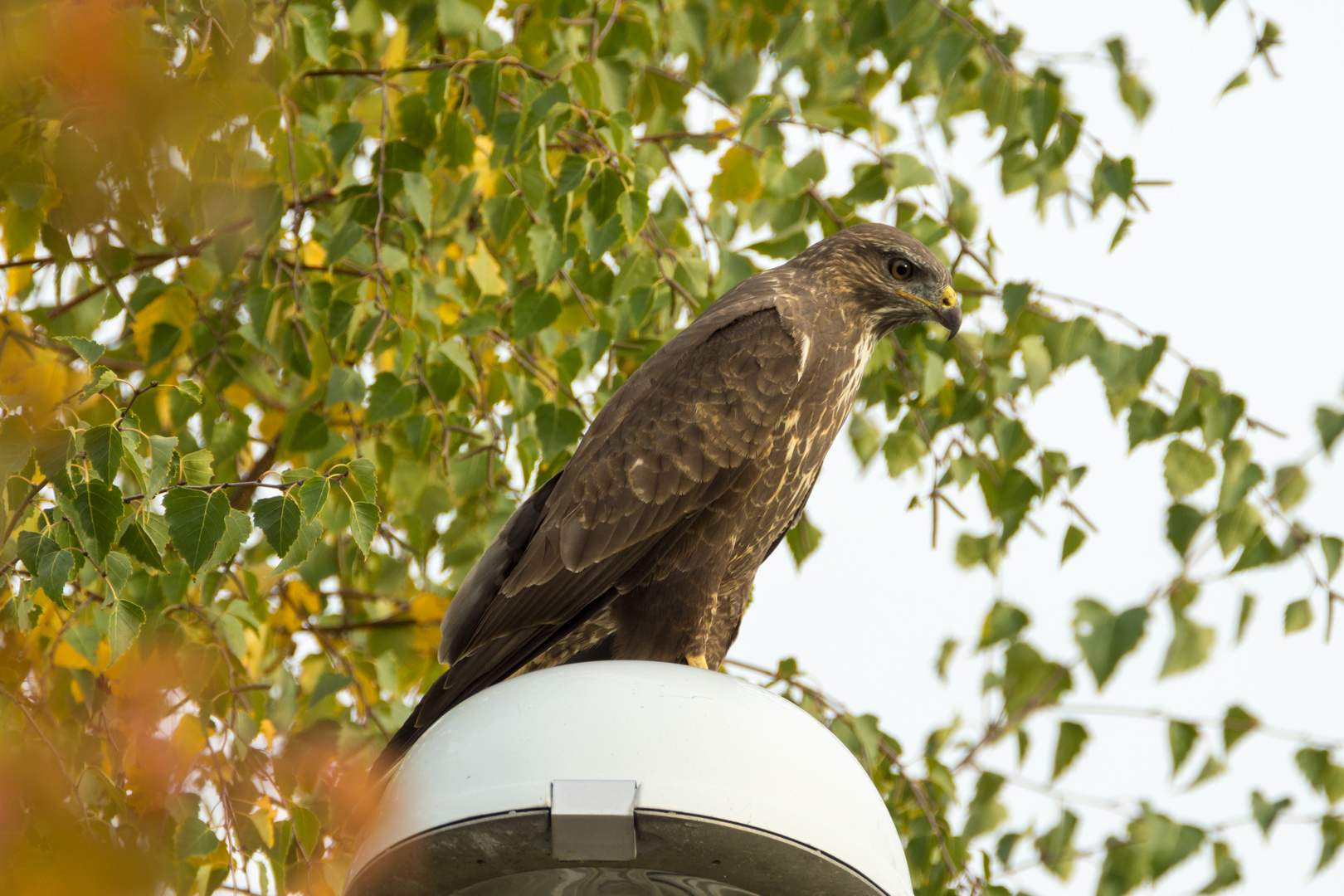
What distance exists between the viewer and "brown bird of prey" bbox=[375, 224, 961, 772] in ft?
7.79

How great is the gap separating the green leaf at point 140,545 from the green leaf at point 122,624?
0.09 meters

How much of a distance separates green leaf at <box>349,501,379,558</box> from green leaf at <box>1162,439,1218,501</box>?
2.41 m

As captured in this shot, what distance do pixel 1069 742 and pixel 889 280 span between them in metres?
1.64

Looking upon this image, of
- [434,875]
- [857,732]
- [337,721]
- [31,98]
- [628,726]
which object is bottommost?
[434,875]

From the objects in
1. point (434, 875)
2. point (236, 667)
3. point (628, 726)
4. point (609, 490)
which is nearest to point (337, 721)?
point (236, 667)

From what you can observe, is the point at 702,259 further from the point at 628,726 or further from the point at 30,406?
the point at 628,726

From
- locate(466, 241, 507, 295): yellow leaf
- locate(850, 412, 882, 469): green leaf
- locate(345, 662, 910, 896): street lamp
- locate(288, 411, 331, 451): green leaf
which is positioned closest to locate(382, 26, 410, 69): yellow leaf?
locate(466, 241, 507, 295): yellow leaf

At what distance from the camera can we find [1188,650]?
327cm

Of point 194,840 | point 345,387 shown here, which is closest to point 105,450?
point 194,840

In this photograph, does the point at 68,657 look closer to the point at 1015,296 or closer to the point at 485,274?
the point at 485,274

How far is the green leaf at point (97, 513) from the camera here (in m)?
1.85

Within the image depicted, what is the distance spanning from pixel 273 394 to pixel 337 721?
1.21 meters

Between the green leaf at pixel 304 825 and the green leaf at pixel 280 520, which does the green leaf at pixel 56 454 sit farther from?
the green leaf at pixel 304 825

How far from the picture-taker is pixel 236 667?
10.1 ft
